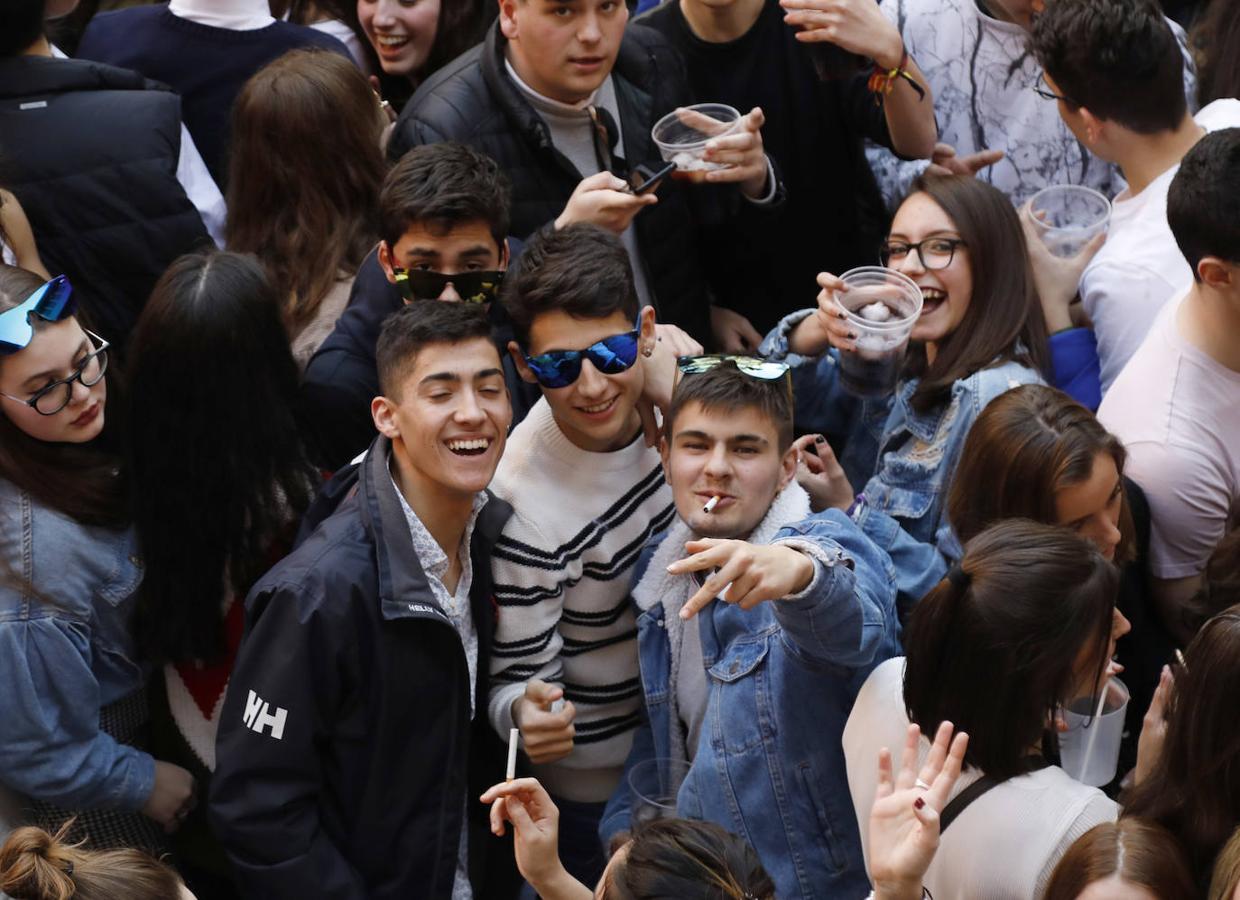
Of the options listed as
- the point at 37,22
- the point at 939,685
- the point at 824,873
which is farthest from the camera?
the point at 37,22

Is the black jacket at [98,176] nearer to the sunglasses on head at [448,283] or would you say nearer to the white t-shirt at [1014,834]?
the sunglasses on head at [448,283]

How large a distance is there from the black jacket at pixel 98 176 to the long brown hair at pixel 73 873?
179 centimetres

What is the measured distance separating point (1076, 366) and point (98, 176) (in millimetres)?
2530

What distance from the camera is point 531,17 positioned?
4.11m

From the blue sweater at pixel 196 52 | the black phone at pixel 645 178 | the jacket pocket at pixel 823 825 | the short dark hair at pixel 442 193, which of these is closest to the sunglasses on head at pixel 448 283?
the short dark hair at pixel 442 193

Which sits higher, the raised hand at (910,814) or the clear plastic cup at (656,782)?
the raised hand at (910,814)

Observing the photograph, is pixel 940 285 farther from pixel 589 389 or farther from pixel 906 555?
pixel 589 389

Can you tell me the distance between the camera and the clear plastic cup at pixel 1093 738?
3051mm

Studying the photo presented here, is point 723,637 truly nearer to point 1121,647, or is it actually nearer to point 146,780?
point 1121,647

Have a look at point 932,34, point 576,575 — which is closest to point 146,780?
point 576,575

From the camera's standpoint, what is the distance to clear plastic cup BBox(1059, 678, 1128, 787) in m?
3.05

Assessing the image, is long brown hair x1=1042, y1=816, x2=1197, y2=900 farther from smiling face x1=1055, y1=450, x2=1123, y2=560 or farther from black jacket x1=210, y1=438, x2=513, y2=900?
black jacket x1=210, y1=438, x2=513, y2=900

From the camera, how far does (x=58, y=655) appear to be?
320cm

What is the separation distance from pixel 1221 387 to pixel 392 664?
1937mm
